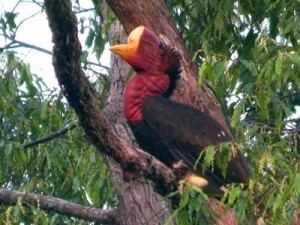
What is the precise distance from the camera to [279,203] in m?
4.23

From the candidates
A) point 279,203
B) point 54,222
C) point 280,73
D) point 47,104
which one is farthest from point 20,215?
point 279,203

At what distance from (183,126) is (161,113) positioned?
0.53ft

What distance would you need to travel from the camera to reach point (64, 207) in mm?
5672

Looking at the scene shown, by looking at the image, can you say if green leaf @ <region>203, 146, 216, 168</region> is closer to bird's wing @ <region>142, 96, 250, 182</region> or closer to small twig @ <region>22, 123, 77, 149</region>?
bird's wing @ <region>142, 96, 250, 182</region>

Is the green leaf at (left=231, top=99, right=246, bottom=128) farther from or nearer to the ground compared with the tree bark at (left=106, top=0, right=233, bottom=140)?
nearer to the ground

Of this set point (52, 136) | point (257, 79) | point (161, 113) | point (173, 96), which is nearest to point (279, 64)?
point (257, 79)

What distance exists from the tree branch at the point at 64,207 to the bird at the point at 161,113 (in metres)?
0.44

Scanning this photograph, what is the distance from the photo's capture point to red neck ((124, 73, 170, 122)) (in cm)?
531

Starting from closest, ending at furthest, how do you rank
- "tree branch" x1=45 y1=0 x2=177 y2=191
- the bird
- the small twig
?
"tree branch" x1=45 y1=0 x2=177 y2=191 → the bird → the small twig

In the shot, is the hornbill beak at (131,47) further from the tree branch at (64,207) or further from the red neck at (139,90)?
the tree branch at (64,207)

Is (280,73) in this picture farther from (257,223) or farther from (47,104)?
(47,104)

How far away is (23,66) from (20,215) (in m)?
0.87

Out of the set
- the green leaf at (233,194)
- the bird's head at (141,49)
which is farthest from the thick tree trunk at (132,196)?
the green leaf at (233,194)

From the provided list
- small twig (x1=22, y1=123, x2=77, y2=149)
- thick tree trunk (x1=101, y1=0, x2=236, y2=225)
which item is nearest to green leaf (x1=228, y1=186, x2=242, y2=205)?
thick tree trunk (x1=101, y1=0, x2=236, y2=225)
